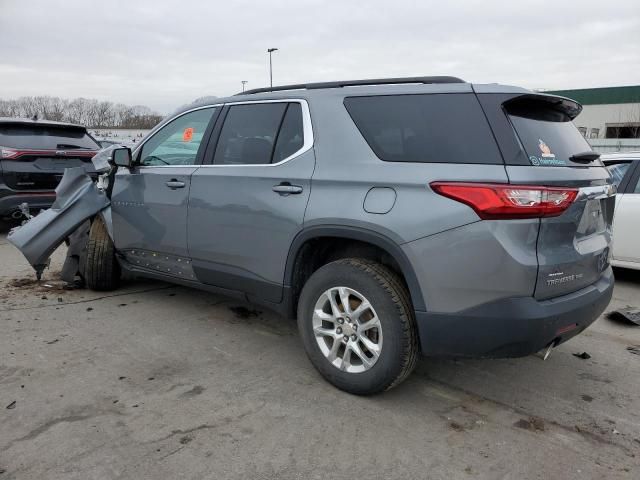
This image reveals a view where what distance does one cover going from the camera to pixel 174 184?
4.15m

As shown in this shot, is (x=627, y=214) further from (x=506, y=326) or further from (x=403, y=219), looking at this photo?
(x=403, y=219)

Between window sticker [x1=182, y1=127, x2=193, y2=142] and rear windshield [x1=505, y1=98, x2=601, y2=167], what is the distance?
2.53 m

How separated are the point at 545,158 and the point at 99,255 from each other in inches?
160

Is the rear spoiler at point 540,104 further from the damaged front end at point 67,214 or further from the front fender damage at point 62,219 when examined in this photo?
the front fender damage at point 62,219

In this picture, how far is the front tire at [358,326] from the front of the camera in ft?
9.47

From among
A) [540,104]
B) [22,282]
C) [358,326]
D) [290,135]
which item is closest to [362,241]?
[358,326]

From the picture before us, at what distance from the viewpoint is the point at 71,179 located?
5.10 m

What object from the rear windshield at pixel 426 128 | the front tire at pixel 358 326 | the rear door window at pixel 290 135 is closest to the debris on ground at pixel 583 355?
the front tire at pixel 358 326

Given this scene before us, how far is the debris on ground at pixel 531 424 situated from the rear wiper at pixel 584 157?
4.84 feet

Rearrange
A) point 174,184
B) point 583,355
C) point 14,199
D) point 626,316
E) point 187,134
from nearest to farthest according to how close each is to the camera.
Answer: point 583,355
point 174,184
point 187,134
point 626,316
point 14,199

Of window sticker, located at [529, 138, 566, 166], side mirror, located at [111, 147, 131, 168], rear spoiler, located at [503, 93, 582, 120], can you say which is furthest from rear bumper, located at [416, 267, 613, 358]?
side mirror, located at [111, 147, 131, 168]

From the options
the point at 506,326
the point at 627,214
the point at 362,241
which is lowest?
the point at 506,326

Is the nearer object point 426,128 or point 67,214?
point 426,128

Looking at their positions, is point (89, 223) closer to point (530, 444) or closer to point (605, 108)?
point (530, 444)
